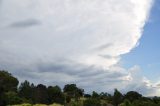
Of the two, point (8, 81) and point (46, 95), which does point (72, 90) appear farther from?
point (8, 81)

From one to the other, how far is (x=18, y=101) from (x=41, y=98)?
20.1 metres

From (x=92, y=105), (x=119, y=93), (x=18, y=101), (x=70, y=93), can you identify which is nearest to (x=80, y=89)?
(x=70, y=93)

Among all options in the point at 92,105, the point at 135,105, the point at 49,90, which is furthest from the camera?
the point at 49,90

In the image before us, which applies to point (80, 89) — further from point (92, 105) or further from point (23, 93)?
point (92, 105)

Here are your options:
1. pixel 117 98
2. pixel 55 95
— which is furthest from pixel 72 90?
pixel 117 98

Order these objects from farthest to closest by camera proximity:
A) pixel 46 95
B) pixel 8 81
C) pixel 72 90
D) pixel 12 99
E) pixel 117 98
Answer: pixel 72 90 → pixel 8 81 → pixel 46 95 → pixel 117 98 → pixel 12 99

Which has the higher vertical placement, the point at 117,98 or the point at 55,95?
the point at 55,95

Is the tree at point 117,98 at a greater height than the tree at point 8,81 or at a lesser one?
lesser

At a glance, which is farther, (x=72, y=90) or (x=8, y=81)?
(x=72, y=90)

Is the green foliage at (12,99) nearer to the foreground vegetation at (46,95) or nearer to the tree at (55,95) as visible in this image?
the foreground vegetation at (46,95)

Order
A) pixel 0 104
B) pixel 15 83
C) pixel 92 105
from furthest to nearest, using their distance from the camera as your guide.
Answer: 1. pixel 15 83
2. pixel 0 104
3. pixel 92 105

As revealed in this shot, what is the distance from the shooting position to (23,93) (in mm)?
152875

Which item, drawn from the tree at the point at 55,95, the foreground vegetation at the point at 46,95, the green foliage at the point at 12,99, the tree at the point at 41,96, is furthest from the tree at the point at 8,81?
the green foliage at the point at 12,99

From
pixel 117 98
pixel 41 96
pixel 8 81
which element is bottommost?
pixel 117 98
